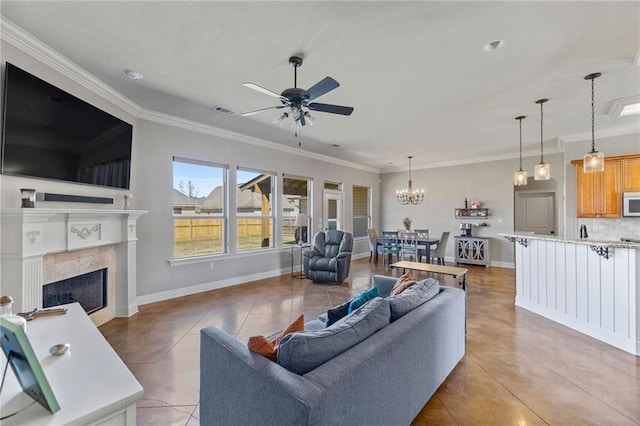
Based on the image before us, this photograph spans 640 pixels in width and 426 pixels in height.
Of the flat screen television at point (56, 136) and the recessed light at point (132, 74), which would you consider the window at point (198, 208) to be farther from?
the recessed light at point (132, 74)

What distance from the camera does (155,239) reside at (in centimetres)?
441

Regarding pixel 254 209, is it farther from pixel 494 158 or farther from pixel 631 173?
pixel 631 173

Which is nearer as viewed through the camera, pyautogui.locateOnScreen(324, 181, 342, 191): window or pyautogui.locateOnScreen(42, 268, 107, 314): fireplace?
pyautogui.locateOnScreen(42, 268, 107, 314): fireplace

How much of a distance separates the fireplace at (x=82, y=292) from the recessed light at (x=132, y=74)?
2.34 meters

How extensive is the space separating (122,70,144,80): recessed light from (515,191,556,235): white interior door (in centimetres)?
936

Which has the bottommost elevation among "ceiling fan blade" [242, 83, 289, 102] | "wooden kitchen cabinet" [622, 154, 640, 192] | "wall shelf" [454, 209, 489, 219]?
"wall shelf" [454, 209, 489, 219]

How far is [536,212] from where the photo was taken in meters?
8.15

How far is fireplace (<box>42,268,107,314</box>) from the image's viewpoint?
298 cm

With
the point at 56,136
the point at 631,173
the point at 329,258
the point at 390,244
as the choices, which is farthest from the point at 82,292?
the point at 631,173

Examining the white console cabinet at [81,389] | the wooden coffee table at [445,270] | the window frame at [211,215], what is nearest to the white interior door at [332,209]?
the window frame at [211,215]

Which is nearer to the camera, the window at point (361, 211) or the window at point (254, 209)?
the window at point (254, 209)

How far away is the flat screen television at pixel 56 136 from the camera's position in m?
2.42

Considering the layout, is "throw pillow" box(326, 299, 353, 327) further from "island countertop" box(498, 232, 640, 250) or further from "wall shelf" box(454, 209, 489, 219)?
"wall shelf" box(454, 209, 489, 219)

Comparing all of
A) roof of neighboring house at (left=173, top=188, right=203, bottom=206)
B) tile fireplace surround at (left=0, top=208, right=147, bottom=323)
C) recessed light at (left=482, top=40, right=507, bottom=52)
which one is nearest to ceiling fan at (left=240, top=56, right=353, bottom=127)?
recessed light at (left=482, top=40, right=507, bottom=52)
